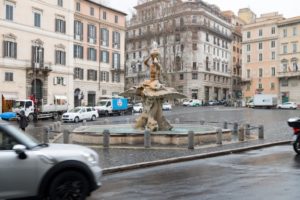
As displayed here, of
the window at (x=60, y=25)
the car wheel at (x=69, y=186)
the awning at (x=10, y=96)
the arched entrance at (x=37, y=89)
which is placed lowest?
the car wheel at (x=69, y=186)

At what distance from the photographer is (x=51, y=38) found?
5500cm

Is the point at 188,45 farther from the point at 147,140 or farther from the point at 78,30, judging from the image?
the point at 147,140

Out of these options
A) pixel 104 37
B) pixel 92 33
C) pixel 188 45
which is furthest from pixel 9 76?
pixel 188 45

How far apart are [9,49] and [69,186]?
45.1 metres

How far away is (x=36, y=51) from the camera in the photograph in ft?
173

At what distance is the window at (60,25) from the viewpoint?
55.8 metres

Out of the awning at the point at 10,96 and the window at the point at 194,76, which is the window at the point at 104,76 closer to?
the awning at the point at 10,96

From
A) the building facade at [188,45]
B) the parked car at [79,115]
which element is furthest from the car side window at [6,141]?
the building facade at [188,45]

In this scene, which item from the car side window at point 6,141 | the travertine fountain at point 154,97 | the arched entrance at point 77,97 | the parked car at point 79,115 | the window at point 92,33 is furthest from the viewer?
the window at point 92,33

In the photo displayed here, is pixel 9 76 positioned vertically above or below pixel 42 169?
above

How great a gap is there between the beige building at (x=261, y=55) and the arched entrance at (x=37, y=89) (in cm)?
5278

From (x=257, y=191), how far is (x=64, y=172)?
3.98 metres

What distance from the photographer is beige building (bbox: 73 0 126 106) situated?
2450 inches

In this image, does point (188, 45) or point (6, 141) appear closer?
point (6, 141)
